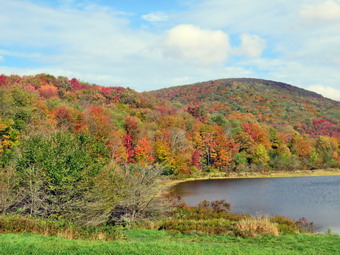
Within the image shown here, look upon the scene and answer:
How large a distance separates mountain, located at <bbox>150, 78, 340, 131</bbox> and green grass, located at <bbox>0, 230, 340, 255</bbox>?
101884 millimetres

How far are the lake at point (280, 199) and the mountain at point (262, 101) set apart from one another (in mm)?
71664

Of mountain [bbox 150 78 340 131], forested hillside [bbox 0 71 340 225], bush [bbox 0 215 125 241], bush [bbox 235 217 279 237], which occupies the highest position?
mountain [bbox 150 78 340 131]

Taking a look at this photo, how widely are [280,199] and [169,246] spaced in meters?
29.2

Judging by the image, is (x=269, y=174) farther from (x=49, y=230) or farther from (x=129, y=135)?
(x=49, y=230)

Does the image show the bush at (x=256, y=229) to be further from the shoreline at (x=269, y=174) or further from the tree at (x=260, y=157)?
the tree at (x=260, y=157)

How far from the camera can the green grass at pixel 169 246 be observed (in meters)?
9.96

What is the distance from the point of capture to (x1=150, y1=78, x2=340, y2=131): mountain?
428 feet

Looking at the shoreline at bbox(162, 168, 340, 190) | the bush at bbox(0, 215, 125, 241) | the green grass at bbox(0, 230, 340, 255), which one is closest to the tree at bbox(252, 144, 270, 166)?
the shoreline at bbox(162, 168, 340, 190)

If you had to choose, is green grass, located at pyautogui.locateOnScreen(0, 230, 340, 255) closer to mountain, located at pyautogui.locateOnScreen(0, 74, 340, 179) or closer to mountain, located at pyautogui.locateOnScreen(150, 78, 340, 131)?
mountain, located at pyautogui.locateOnScreen(0, 74, 340, 179)

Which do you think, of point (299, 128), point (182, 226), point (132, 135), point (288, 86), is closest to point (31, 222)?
point (182, 226)

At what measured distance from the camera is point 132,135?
56.9m

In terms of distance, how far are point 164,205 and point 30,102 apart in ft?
111

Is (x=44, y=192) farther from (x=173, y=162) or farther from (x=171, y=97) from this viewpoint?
(x=171, y=97)

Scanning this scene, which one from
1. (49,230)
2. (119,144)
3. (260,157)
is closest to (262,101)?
(260,157)
